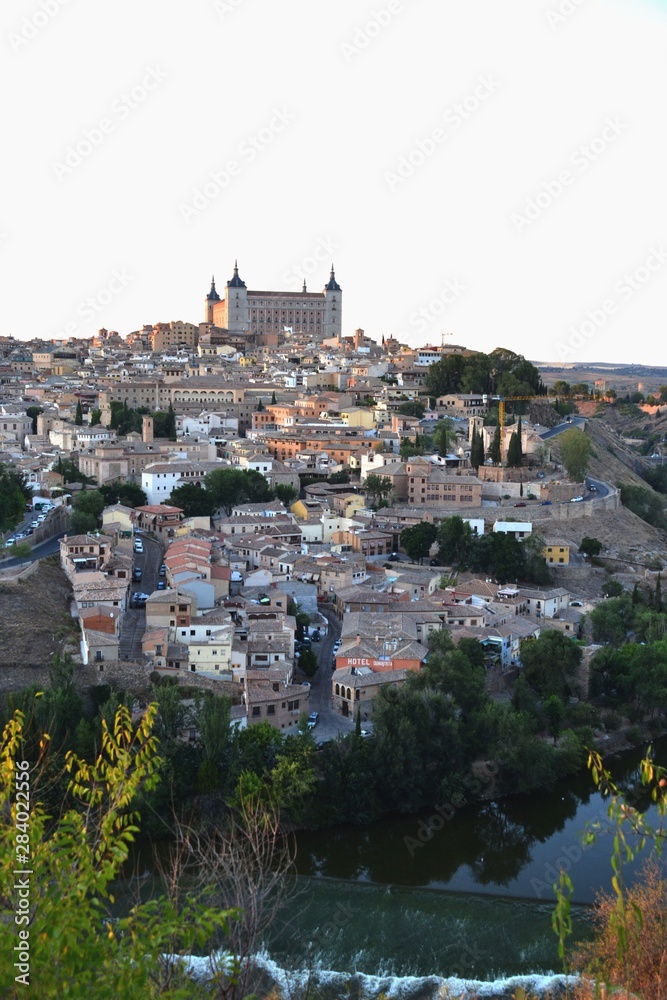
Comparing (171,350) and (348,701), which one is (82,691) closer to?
(348,701)

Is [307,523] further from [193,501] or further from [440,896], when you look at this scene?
[440,896]

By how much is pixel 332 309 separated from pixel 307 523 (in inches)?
990

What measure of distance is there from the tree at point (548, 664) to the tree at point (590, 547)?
178 inches

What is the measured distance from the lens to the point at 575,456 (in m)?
17.7

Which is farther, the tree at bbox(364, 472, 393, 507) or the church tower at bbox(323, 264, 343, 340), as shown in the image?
the church tower at bbox(323, 264, 343, 340)

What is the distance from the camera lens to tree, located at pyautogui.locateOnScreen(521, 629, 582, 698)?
10.4 m

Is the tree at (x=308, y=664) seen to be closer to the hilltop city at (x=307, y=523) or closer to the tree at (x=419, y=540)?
the hilltop city at (x=307, y=523)

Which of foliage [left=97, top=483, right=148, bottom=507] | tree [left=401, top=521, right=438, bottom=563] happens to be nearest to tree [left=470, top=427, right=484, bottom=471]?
tree [left=401, top=521, right=438, bottom=563]

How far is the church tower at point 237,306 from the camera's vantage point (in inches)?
1448

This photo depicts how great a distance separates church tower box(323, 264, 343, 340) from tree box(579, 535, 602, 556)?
24.5 meters

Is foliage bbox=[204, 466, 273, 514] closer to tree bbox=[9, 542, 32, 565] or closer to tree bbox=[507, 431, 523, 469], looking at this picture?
tree bbox=[9, 542, 32, 565]

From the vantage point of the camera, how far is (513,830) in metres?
8.49

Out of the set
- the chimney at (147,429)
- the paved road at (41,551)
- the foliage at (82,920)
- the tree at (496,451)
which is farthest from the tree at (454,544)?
the foliage at (82,920)

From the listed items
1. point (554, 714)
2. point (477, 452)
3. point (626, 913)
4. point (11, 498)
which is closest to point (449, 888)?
point (554, 714)
